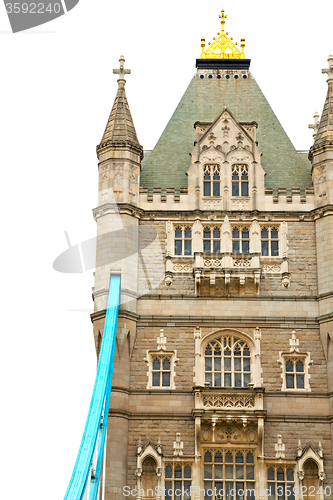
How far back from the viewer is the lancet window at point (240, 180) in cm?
4234

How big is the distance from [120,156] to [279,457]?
14.0 meters

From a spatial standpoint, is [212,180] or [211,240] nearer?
[211,240]

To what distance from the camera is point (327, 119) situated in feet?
141

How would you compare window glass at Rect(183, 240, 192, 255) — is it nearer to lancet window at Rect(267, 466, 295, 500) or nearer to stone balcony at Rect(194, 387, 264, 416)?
stone balcony at Rect(194, 387, 264, 416)

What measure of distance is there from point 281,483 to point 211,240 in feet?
33.7

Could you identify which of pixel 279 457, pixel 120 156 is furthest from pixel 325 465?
pixel 120 156

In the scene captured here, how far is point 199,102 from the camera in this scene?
46.8 m

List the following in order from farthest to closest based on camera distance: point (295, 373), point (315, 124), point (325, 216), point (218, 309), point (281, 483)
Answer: point (315, 124), point (325, 216), point (218, 309), point (295, 373), point (281, 483)

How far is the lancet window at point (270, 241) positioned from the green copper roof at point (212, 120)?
2326 mm

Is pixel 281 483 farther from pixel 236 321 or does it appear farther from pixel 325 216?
pixel 325 216

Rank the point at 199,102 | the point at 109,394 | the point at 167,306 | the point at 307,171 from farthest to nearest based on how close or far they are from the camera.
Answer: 1. the point at 199,102
2. the point at 307,171
3. the point at 167,306
4. the point at 109,394

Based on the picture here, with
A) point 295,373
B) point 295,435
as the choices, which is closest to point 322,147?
point 295,373

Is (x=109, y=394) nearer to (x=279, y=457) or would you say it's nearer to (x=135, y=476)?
(x=135, y=476)

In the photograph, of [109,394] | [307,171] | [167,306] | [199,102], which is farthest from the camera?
[199,102]
